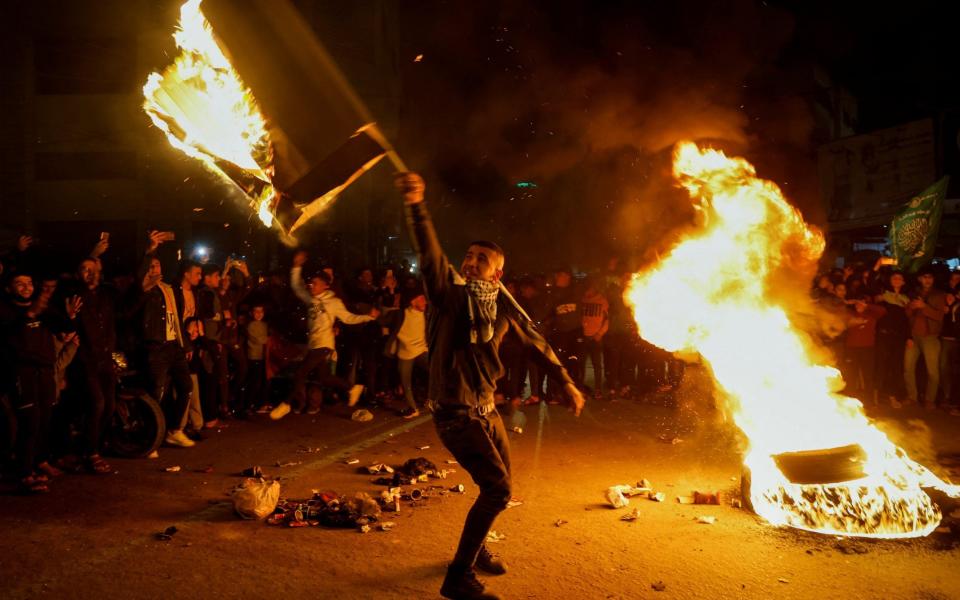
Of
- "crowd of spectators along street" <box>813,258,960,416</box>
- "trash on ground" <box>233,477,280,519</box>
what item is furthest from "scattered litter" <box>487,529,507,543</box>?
"crowd of spectators along street" <box>813,258,960,416</box>

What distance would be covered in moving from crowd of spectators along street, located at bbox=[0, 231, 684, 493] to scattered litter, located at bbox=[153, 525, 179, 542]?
71.0 inches

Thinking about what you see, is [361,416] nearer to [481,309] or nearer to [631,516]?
[631,516]

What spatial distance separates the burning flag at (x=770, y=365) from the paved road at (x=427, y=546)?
0.95 feet

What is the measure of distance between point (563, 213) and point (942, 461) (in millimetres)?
17151

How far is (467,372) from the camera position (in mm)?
4316

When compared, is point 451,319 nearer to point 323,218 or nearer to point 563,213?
point 563,213

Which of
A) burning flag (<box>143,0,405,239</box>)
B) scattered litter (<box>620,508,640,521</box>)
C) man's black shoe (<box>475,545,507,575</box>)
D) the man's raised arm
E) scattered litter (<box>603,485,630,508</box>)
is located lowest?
man's black shoe (<box>475,545,507,575</box>)

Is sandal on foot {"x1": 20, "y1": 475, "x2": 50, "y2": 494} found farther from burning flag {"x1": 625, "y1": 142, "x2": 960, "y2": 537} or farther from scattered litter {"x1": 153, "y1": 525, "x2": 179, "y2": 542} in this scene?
burning flag {"x1": 625, "y1": 142, "x2": 960, "y2": 537}

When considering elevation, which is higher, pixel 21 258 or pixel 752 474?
pixel 21 258

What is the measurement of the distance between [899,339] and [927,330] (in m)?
0.43

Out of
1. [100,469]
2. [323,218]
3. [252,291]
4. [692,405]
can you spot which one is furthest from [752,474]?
[323,218]

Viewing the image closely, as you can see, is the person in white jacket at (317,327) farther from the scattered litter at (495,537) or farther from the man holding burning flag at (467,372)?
the man holding burning flag at (467,372)

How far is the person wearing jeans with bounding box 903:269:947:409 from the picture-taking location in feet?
33.5

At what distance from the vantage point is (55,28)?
83.5 ft
